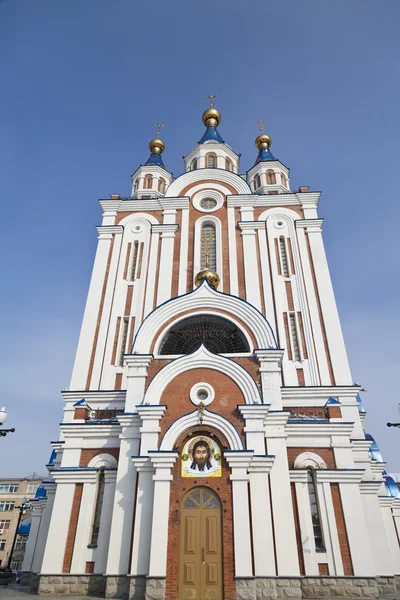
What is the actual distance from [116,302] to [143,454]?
7.80 meters

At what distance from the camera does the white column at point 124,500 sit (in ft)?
35.6

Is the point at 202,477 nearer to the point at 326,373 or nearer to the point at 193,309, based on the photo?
the point at 193,309

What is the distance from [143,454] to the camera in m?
11.5

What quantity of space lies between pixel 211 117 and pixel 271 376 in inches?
799

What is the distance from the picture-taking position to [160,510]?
1068 centimetres

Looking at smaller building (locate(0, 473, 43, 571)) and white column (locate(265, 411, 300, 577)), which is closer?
white column (locate(265, 411, 300, 577))

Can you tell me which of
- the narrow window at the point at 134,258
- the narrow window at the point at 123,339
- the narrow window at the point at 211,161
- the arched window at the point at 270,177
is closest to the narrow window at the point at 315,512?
the narrow window at the point at 123,339

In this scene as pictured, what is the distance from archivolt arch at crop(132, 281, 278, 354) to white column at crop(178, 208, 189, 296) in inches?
129

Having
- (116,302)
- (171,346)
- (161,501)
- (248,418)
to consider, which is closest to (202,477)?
(161,501)

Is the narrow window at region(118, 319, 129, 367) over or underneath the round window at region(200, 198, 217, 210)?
underneath

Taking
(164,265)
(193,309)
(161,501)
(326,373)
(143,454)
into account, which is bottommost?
(161,501)

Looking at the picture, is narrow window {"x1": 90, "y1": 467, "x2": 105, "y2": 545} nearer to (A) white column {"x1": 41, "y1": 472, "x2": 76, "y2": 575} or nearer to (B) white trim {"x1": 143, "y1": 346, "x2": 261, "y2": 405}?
(A) white column {"x1": 41, "y1": 472, "x2": 76, "y2": 575}

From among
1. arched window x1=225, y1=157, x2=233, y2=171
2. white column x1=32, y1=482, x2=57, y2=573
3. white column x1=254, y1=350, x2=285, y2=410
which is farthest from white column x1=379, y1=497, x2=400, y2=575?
arched window x1=225, y1=157, x2=233, y2=171

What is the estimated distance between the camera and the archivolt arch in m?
13.7
